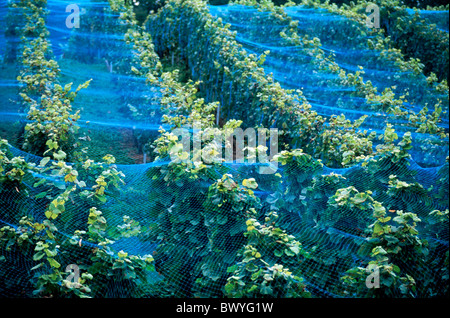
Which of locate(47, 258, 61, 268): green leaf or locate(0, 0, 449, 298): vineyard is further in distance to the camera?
locate(0, 0, 449, 298): vineyard

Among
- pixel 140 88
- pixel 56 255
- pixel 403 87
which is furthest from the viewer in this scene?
pixel 403 87

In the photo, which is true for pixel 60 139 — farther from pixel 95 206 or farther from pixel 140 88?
pixel 140 88

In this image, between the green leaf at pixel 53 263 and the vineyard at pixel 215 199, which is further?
the vineyard at pixel 215 199

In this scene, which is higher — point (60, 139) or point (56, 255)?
point (60, 139)

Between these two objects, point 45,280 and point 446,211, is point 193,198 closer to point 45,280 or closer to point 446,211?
point 45,280

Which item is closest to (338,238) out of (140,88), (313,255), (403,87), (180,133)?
(313,255)

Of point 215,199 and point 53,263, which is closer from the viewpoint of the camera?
point 53,263

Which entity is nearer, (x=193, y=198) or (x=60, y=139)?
(x=193, y=198)

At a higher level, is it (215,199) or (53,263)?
(215,199)

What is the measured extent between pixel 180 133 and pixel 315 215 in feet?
6.38

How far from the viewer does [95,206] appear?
4809 millimetres

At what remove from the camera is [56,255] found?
14.1 ft

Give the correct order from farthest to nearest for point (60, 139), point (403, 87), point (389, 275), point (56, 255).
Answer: point (403, 87) < point (60, 139) < point (56, 255) < point (389, 275)
